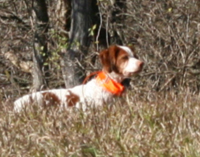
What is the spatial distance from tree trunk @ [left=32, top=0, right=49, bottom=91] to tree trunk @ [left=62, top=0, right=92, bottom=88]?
0.59 m

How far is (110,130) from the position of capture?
5172 millimetres

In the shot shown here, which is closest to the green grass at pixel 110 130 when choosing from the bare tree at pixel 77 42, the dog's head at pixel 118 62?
the dog's head at pixel 118 62

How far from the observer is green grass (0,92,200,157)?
182 inches

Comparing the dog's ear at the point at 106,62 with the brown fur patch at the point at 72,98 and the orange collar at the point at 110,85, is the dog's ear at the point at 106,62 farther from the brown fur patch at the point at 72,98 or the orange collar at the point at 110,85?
Result: the brown fur patch at the point at 72,98

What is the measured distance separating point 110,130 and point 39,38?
19.4ft

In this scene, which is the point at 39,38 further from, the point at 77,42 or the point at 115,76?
the point at 115,76

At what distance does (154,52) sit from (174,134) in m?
5.53

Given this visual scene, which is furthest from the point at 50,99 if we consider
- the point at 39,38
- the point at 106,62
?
the point at 39,38

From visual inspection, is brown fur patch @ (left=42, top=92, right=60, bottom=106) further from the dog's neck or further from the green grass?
the green grass

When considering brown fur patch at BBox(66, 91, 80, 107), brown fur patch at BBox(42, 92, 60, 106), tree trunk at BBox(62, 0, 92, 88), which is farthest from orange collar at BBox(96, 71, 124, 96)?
tree trunk at BBox(62, 0, 92, 88)

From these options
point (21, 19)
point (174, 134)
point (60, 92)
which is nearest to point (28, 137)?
point (174, 134)

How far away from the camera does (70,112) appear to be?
6047mm

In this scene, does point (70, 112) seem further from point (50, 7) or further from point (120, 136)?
point (50, 7)

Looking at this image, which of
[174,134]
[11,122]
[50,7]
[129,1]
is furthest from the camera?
[50,7]
